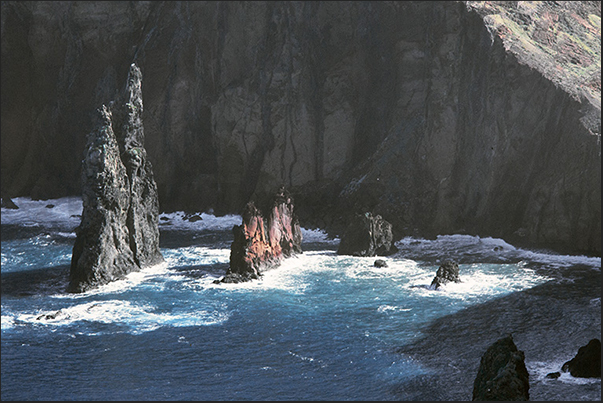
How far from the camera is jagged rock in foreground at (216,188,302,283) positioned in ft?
191

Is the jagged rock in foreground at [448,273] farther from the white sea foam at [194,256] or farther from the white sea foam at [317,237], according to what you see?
the white sea foam at [194,256]

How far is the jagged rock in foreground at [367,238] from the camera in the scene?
6625 cm

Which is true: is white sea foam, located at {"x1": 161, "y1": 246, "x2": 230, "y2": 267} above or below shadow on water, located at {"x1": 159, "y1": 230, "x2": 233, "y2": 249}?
below

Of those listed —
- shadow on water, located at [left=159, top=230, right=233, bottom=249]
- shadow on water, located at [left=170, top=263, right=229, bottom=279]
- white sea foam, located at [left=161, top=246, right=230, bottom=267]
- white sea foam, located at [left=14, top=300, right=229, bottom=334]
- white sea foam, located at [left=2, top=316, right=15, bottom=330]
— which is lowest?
white sea foam, located at [left=2, top=316, right=15, bottom=330]

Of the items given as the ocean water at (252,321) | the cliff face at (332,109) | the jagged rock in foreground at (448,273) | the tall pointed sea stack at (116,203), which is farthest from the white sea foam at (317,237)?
the jagged rock in foreground at (448,273)

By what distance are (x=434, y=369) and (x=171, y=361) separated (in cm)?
1379

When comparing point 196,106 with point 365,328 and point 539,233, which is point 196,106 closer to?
point 539,233

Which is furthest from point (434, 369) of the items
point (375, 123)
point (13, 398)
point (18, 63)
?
point (18, 63)

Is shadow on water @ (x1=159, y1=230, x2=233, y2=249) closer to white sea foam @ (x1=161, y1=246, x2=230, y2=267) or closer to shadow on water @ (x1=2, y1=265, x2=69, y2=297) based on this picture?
white sea foam @ (x1=161, y1=246, x2=230, y2=267)

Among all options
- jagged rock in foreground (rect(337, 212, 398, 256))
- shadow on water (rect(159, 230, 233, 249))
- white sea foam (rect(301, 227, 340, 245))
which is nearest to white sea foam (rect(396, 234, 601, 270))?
jagged rock in foreground (rect(337, 212, 398, 256))

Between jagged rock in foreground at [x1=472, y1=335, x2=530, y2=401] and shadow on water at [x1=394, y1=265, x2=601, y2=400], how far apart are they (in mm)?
2543

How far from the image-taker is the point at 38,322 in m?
47.4

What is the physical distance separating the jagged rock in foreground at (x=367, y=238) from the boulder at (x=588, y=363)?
2891 centimetres

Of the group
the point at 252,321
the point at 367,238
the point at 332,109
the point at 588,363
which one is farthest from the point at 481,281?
the point at 332,109
